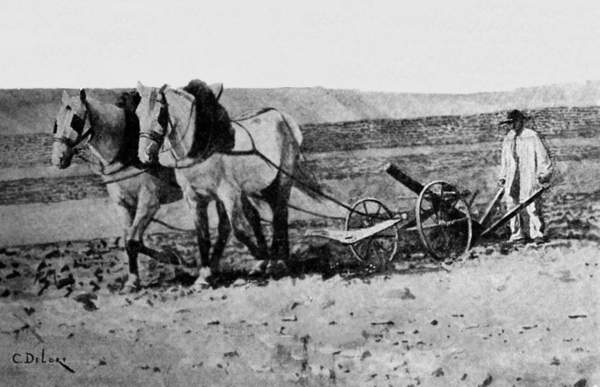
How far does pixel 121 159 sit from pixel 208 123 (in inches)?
24.9

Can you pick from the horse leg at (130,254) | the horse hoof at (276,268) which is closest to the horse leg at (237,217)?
the horse hoof at (276,268)

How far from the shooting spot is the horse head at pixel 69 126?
6.78 metres

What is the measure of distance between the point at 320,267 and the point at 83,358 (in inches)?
66.0

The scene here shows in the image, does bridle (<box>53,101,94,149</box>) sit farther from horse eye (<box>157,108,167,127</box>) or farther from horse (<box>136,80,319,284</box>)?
horse eye (<box>157,108,167,127</box>)

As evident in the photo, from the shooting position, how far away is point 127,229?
6832 mm

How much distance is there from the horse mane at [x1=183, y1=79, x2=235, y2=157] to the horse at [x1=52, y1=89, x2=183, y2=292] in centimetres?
28

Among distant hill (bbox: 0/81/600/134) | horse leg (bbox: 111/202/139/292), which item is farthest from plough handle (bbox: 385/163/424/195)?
horse leg (bbox: 111/202/139/292)

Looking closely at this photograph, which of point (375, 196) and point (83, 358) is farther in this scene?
point (375, 196)

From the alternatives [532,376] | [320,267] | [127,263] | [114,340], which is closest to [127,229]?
[127,263]

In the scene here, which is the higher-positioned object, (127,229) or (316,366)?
(127,229)

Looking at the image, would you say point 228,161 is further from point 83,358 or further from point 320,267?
point 83,358

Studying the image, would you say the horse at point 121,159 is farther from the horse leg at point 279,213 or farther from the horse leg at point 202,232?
the horse leg at point 279,213

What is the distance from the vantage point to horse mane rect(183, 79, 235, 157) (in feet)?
22.6
